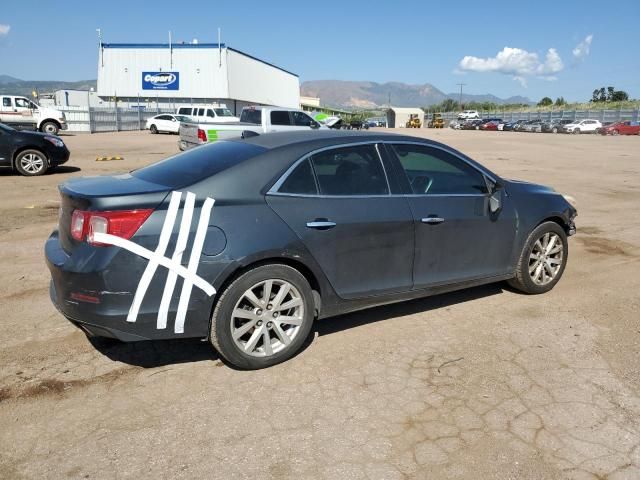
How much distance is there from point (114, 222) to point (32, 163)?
447 inches

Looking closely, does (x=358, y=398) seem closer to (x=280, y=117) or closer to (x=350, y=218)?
(x=350, y=218)

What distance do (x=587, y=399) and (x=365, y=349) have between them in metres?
1.49

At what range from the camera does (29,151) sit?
42.2 ft

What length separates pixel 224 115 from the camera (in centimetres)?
3675

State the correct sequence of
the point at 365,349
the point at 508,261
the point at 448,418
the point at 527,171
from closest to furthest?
the point at 448,418 < the point at 365,349 < the point at 508,261 < the point at 527,171

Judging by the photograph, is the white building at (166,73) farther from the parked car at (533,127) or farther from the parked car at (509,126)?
the parked car at (533,127)

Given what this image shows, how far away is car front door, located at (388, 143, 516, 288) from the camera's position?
14.1ft

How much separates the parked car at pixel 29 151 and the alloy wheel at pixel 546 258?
11.8 metres

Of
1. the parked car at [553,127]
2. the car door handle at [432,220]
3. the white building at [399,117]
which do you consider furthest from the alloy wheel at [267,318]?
the white building at [399,117]

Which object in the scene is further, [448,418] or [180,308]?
[180,308]

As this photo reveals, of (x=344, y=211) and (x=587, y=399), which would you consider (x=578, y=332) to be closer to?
(x=587, y=399)

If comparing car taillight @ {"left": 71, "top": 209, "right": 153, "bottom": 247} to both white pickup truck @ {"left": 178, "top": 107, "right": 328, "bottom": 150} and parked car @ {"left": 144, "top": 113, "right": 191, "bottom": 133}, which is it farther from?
parked car @ {"left": 144, "top": 113, "right": 191, "bottom": 133}

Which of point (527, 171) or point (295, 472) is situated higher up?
point (527, 171)

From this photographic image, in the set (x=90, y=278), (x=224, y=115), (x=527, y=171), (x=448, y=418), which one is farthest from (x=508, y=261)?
(x=224, y=115)
